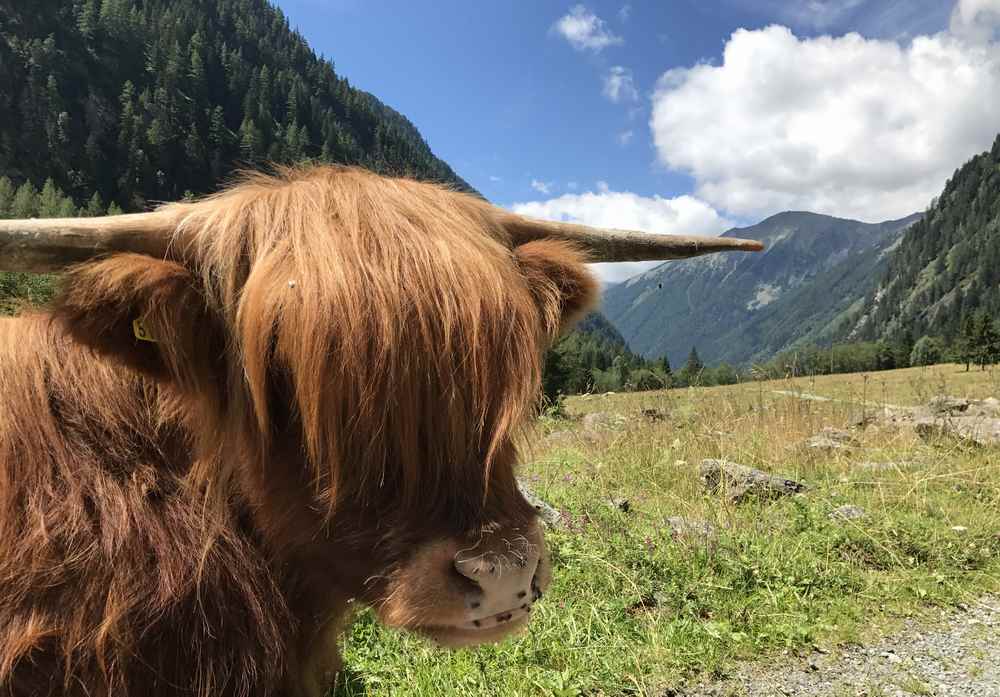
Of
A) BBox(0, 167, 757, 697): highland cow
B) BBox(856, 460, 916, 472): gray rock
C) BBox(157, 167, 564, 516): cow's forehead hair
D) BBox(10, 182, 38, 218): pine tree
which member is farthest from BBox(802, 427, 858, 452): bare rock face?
BBox(10, 182, 38, 218): pine tree

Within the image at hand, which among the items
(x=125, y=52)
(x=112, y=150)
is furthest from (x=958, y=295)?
(x=125, y=52)

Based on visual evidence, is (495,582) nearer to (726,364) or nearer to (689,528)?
(689,528)

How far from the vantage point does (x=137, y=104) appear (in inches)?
4451

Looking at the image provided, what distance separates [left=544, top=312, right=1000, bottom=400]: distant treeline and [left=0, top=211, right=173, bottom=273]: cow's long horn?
133 centimetres

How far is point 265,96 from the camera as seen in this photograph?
452 ft

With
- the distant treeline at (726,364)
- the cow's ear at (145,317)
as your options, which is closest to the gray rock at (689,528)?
the distant treeline at (726,364)

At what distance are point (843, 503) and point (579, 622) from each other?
330 cm

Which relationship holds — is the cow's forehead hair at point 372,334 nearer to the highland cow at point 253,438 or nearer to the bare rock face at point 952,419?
the highland cow at point 253,438

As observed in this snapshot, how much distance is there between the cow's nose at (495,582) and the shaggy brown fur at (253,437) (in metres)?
0.05

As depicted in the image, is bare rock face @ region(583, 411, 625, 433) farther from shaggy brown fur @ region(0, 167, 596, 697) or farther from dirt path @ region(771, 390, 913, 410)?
shaggy brown fur @ region(0, 167, 596, 697)

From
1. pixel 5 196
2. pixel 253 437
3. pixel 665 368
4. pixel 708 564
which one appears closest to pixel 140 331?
pixel 253 437

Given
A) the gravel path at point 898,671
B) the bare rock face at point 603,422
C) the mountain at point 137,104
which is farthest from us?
A: the mountain at point 137,104

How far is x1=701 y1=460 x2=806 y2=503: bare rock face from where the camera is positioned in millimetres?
5891

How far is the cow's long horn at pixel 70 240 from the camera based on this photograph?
1.32m
